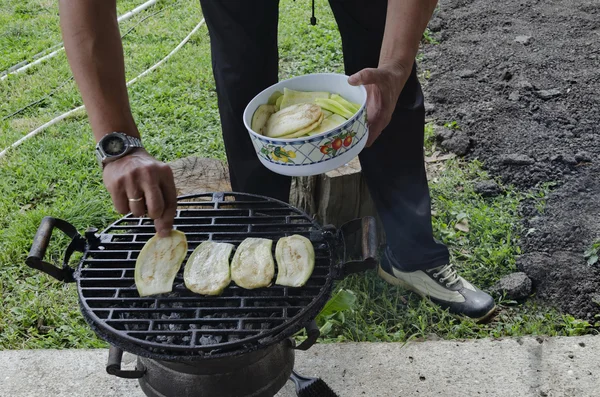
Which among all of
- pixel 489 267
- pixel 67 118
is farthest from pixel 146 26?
pixel 489 267

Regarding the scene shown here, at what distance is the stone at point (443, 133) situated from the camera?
154 inches

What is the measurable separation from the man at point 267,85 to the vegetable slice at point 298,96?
17cm

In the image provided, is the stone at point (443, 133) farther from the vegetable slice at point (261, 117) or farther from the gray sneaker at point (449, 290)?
the vegetable slice at point (261, 117)

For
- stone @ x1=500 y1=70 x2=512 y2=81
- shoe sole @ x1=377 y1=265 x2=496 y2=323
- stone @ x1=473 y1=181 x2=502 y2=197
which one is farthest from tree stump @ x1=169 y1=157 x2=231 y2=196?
stone @ x1=500 y1=70 x2=512 y2=81

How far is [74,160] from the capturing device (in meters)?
4.13

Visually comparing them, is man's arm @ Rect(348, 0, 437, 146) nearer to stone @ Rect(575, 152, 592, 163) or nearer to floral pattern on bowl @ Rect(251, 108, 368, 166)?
floral pattern on bowl @ Rect(251, 108, 368, 166)

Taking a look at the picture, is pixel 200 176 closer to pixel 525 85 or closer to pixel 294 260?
pixel 294 260

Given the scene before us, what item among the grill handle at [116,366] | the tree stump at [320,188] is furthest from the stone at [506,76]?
the grill handle at [116,366]

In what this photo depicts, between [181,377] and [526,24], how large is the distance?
4.55 meters

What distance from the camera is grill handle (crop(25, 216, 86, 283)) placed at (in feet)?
5.65

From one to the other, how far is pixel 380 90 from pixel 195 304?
35.2 inches

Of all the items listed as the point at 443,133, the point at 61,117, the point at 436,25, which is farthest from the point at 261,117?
the point at 436,25

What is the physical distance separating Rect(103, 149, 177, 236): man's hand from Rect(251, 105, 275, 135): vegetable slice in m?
0.37

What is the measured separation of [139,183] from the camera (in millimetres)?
1617
